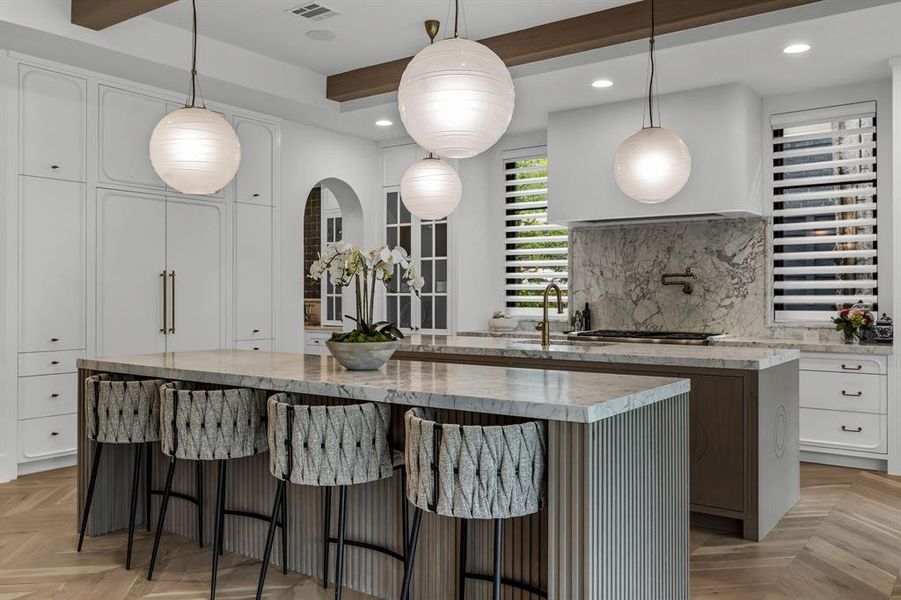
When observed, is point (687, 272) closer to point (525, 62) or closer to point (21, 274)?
point (525, 62)

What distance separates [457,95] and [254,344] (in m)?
4.20

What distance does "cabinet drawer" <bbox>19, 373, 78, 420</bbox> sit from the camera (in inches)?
183

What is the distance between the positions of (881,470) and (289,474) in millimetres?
4129

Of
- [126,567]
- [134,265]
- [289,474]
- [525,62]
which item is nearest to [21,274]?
[134,265]

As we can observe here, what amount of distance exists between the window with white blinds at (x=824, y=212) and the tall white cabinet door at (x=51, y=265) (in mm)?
4987

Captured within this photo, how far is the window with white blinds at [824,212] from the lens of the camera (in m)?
5.29

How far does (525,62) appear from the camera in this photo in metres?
4.90

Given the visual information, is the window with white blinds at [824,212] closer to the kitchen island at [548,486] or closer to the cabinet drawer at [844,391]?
the cabinet drawer at [844,391]

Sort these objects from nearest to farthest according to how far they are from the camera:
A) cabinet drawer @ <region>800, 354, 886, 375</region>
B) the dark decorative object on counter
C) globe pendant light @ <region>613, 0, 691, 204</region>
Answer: globe pendant light @ <region>613, 0, 691, 204</region> → cabinet drawer @ <region>800, 354, 886, 375</region> → the dark decorative object on counter

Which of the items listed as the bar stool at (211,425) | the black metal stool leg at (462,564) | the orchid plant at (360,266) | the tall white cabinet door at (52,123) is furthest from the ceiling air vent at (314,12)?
the black metal stool leg at (462,564)

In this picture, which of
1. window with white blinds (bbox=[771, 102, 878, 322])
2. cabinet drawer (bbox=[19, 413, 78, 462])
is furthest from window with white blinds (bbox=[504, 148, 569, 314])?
cabinet drawer (bbox=[19, 413, 78, 462])

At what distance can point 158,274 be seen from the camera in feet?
17.8

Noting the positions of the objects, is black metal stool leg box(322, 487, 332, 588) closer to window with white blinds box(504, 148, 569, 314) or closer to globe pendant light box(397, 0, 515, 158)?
globe pendant light box(397, 0, 515, 158)

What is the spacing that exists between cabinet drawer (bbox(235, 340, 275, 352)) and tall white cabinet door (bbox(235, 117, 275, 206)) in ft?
3.79
